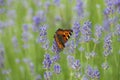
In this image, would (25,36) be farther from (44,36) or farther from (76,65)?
(76,65)

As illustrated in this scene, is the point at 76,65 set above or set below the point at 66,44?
below

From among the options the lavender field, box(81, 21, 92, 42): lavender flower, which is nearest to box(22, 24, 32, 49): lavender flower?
the lavender field

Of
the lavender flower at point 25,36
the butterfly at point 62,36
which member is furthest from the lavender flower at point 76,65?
the lavender flower at point 25,36

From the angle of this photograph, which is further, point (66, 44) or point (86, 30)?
point (66, 44)

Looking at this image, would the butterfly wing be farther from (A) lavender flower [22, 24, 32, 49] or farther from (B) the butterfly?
(A) lavender flower [22, 24, 32, 49]

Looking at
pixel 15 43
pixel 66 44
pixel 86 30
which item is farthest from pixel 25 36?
pixel 86 30

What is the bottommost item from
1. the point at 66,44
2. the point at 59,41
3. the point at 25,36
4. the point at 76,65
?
the point at 76,65
